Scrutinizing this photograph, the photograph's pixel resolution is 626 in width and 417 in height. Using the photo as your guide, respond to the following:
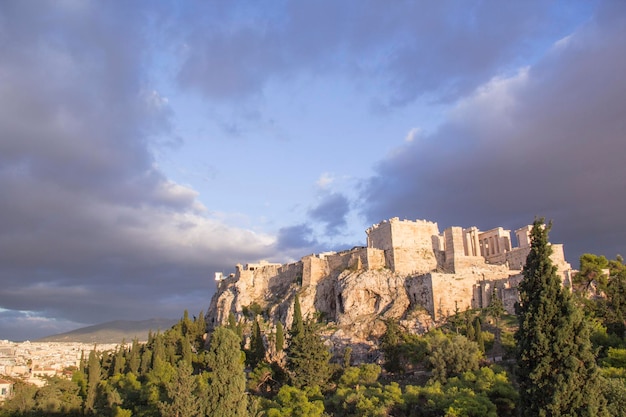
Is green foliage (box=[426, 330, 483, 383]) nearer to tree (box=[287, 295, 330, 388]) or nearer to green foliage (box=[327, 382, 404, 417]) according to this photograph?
green foliage (box=[327, 382, 404, 417])

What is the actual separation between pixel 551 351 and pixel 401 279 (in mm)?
40130

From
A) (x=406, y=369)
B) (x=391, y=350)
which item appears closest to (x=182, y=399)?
Result: (x=391, y=350)

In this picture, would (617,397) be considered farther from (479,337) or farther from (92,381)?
(92,381)

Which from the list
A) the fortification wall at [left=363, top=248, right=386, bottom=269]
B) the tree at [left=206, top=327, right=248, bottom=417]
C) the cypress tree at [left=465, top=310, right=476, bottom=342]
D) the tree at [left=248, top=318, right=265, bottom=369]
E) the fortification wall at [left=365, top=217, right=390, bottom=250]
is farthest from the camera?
the fortification wall at [left=365, top=217, right=390, bottom=250]

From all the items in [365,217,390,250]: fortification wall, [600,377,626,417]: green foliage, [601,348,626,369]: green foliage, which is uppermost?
[365,217,390,250]: fortification wall

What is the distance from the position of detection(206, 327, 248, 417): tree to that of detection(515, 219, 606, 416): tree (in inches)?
520

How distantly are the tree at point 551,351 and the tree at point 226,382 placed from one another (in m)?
13.2

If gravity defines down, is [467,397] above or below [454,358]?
below

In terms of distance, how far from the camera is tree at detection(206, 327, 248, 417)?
2734 centimetres

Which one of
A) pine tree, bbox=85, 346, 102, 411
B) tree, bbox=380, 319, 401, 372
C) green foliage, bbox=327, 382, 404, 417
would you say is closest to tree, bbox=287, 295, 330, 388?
green foliage, bbox=327, 382, 404, 417

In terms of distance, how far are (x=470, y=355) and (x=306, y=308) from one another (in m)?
25.6

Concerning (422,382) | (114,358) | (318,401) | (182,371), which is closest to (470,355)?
(422,382)

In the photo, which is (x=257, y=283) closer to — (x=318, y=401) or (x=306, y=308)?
(x=306, y=308)

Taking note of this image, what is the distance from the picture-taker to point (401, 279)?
60094 mm
